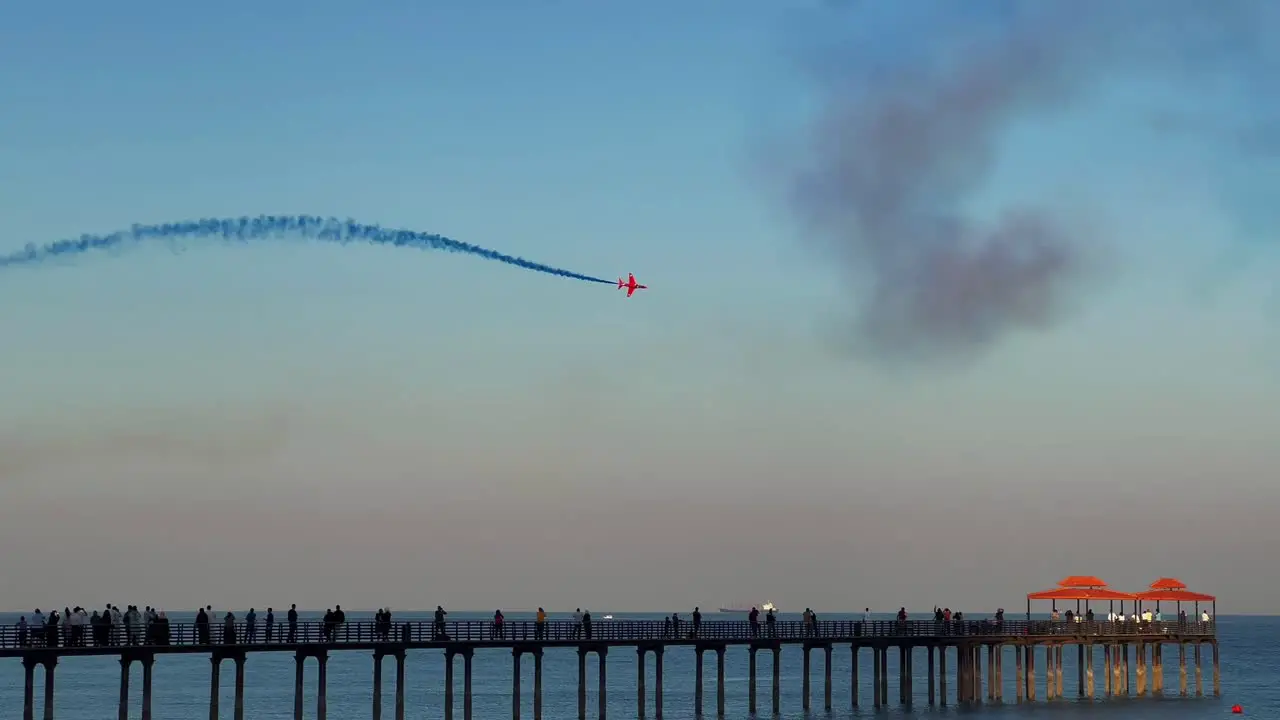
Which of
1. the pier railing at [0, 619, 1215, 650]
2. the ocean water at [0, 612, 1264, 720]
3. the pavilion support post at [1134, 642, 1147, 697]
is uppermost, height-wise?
the pier railing at [0, 619, 1215, 650]

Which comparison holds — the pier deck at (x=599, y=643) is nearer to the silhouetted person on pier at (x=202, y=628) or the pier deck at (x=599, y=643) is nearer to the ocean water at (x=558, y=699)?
the silhouetted person on pier at (x=202, y=628)

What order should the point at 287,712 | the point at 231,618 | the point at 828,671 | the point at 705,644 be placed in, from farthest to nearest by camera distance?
the point at 287,712
the point at 828,671
the point at 705,644
the point at 231,618

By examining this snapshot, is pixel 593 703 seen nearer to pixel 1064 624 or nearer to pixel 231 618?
pixel 1064 624

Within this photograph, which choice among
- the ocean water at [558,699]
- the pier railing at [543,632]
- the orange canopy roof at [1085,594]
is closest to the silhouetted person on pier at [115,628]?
the pier railing at [543,632]

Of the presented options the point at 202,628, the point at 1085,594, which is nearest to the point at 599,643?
the point at 202,628


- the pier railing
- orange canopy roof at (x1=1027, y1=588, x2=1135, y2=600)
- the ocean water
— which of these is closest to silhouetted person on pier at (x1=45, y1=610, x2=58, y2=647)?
the pier railing

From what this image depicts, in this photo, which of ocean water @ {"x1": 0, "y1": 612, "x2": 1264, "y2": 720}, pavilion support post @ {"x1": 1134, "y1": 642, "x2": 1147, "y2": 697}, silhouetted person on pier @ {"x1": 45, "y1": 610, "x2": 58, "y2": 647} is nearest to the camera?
silhouetted person on pier @ {"x1": 45, "y1": 610, "x2": 58, "y2": 647}

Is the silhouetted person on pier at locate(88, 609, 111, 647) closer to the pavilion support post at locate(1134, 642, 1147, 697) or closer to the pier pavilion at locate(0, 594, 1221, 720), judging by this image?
the pier pavilion at locate(0, 594, 1221, 720)

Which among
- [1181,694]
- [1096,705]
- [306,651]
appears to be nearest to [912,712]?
[1096,705]

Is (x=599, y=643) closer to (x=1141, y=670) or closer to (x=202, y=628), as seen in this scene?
(x=202, y=628)
